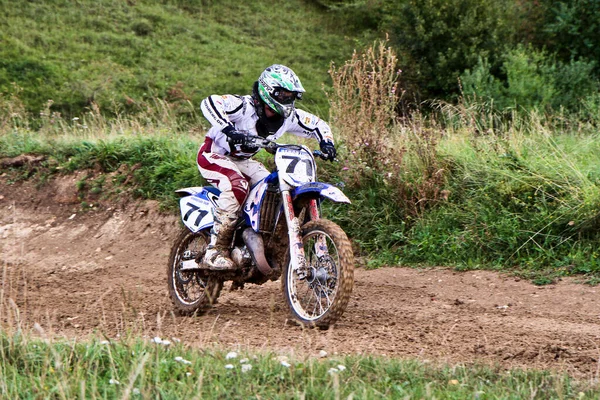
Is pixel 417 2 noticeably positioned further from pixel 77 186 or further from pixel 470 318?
pixel 470 318

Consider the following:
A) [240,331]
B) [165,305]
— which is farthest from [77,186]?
[240,331]

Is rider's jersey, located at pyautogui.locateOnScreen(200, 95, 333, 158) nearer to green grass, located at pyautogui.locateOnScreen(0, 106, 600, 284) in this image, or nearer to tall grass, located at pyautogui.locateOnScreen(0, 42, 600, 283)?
tall grass, located at pyautogui.locateOnScreen(0, 42, 600, 283)

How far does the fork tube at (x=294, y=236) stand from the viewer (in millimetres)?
6410

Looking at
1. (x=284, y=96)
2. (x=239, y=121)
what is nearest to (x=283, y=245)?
(x=239, y=121)

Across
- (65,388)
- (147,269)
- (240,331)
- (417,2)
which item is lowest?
(147,269)

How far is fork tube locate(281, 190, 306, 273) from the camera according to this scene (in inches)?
252

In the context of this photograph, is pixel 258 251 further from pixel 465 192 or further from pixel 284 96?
pixel 465 192

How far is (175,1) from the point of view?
41719 mm

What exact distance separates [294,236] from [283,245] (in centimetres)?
51

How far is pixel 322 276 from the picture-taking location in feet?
20.8

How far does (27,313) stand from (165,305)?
1345 millimetres

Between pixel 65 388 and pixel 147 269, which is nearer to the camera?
pixel 65 388

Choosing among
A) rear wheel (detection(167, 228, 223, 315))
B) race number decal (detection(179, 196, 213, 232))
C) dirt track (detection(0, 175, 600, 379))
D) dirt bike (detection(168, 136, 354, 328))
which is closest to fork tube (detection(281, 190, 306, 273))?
dirt bike (detection(168, 136, 354, 328))

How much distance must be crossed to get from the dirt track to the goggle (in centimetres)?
178
